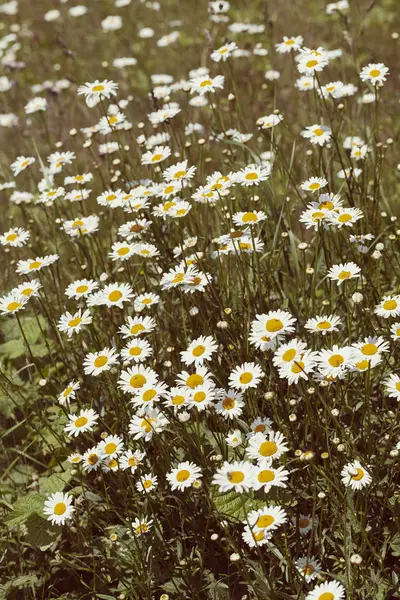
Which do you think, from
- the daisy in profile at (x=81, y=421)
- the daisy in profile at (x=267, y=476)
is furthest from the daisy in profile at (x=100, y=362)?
the daisy in profile at (x=267, y=476)

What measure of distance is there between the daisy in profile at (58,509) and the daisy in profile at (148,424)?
30cm

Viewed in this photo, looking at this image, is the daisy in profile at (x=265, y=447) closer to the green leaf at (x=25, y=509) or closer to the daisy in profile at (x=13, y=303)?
the green leaf at (x=25, y=509)

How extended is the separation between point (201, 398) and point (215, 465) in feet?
0.87

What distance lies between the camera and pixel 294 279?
9.87ft

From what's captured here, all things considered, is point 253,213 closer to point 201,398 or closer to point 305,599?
point 201,398

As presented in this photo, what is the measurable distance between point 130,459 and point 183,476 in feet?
0.76

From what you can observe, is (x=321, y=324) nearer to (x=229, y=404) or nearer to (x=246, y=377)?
(x=246, y=377)

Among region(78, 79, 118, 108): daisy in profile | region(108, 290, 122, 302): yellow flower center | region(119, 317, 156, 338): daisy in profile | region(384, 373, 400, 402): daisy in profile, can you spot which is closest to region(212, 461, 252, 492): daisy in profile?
region(384, 373, 400, 402): daisy in profile

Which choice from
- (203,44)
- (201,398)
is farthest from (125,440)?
(203,44)

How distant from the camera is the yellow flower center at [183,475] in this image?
6.84 ft

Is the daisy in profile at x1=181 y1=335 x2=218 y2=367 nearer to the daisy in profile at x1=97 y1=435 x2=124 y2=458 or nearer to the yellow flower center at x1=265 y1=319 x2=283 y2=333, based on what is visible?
the yellow flower center at x1=265 y1=319 x2=283 y2=333

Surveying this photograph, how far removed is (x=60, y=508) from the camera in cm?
223

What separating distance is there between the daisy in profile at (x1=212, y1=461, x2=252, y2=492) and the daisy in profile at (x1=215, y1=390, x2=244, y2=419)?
333 millimetres

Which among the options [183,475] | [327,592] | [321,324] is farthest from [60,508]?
[321,324]
